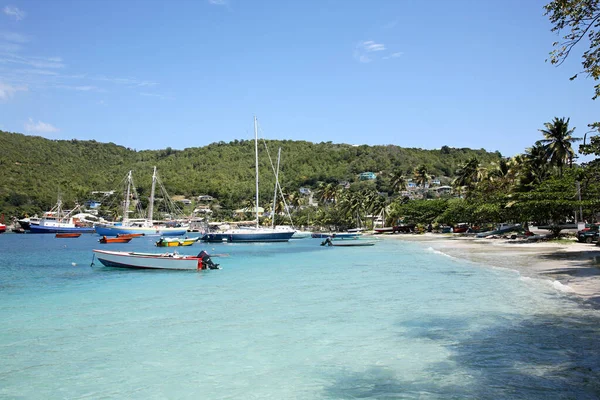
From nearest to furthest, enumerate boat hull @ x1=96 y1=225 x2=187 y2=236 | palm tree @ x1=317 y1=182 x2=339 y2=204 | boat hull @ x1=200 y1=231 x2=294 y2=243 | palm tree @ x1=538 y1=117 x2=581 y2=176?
palm tree @ x1=538 y1=117 x2=581 y2=176
boat hull @ x1=200 y1=231 x2=294 y2=243
boat hull @ x1=96 y1=225 x2=187 y2=236
palm tree @ x1=317 y1=182 x2=339 y2=204

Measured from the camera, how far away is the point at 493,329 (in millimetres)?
13094

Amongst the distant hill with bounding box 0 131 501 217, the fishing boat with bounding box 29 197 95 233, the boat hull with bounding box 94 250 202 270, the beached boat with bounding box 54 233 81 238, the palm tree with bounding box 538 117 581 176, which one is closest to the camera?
the boat hull with bounding box 94 250 202 270

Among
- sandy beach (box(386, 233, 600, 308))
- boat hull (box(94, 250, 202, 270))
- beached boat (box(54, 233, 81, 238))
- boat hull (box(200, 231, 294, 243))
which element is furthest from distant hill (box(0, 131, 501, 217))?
sandy beach (box(386, 233, 600, 308))

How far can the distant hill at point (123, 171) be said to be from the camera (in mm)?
144000

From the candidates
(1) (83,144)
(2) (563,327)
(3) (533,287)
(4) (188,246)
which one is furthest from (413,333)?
(1) (83,144)

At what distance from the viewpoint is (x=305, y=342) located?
41.3 feet

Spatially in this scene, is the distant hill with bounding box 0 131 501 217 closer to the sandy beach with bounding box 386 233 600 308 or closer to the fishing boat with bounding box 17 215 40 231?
the fishing boat with bounding box 17 215 40 231

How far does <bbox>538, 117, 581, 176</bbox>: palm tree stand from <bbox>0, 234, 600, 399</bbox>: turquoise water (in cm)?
4092

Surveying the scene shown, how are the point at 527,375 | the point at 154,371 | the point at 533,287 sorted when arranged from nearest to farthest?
the point at 527,375 < the point at 154,371 < the point at 533,287

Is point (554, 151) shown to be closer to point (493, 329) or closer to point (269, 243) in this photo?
point (269, 243)

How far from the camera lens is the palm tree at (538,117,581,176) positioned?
56.6 meters

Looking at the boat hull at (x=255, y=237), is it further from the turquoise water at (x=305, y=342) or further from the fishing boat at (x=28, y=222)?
the fishing boat at (x=28, y=222)

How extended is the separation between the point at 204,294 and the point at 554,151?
51.1 meters

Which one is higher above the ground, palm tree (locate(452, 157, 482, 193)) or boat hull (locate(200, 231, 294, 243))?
palm tree (locate(452, 157, 482, 193))
